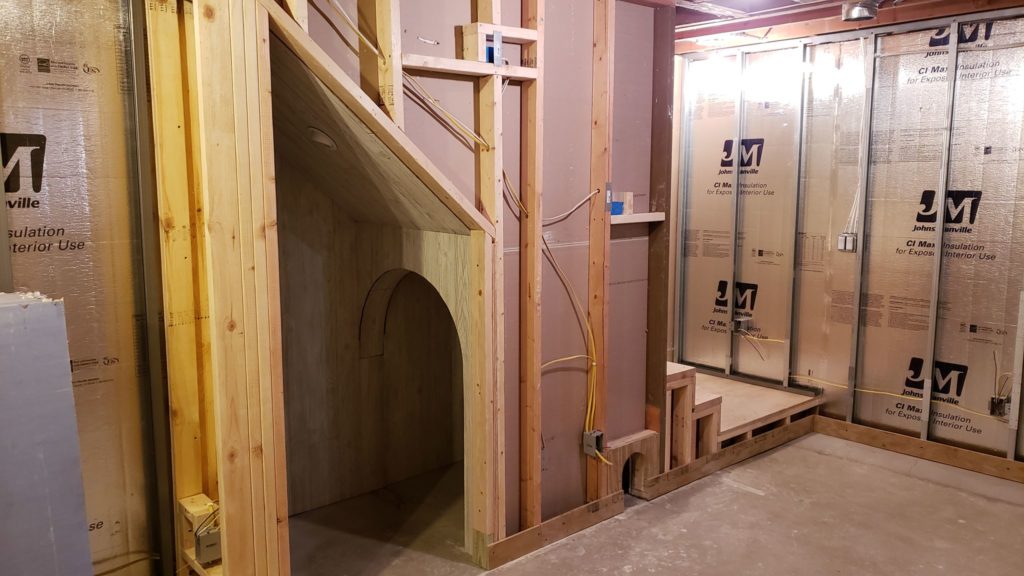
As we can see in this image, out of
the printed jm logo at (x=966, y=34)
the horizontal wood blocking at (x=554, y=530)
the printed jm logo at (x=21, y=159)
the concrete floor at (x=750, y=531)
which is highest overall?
the printed jm logo at (x=966, y=34)

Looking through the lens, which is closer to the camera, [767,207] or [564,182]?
[564,182]

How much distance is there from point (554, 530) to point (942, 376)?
2.89 metres

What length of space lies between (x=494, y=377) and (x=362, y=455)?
48.8 inches

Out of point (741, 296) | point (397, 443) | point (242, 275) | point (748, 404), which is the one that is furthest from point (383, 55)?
point (741, 296)

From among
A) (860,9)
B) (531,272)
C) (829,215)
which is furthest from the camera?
(829,215)

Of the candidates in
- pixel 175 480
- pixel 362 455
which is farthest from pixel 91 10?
pixel 362 455

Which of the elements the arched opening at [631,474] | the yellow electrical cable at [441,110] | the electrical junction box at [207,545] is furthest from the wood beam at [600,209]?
the electrical junction box at [207,545]

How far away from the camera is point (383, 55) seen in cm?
287

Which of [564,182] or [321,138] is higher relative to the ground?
[321,138]

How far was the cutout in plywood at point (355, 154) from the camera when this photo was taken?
2.71 m

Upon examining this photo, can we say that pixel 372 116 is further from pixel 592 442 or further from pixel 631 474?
pixel 631 474

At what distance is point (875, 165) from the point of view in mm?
5160

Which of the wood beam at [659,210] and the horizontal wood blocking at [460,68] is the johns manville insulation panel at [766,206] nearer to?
the wood beam at [659,210]

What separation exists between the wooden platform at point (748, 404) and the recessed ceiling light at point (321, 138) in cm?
266
